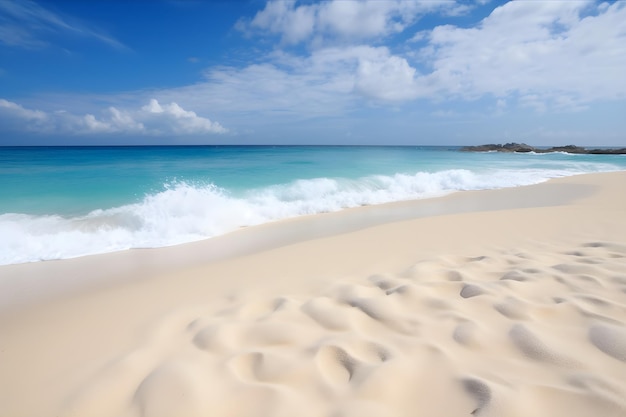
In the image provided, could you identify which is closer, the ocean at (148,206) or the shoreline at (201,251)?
the shoreline at (201,251)

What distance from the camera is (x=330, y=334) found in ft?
7.55

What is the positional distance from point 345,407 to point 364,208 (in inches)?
301

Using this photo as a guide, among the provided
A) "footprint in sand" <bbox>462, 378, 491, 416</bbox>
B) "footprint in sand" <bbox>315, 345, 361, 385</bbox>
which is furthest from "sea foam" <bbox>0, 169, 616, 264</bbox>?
"footprint in sand" <bbox>462, 378, 491, 416</bbox>

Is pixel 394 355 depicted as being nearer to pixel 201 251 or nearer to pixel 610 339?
pixel 610 339

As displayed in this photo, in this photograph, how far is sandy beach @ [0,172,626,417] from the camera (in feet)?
5.65

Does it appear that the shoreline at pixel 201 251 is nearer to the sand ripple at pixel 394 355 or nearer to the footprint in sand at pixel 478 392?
the sand ripple at pixel 394 355

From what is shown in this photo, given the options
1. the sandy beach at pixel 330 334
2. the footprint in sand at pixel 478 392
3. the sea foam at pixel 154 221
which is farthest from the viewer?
the sea foam at pixel 154 221

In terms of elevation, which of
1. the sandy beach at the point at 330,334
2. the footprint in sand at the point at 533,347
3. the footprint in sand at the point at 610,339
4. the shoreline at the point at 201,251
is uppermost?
the footprint in sand at the point at 610,339

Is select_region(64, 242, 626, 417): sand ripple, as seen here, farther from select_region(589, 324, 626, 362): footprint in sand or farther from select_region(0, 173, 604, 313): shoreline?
select_region(0, 173, 604, 313): shoreline

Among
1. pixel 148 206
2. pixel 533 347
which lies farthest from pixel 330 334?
pixel 148 206

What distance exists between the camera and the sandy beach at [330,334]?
1722 millimetres

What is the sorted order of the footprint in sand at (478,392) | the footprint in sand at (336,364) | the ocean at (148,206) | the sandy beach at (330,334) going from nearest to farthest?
the footprint in sand at (478,392) → the sandy beach at (330,334) → the footprint in sand at (336,364) → the ocean at (148,206)

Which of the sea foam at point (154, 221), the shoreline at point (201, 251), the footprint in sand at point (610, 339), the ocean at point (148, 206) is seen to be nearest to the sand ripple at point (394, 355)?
the footprint in sand at point (610, 339)

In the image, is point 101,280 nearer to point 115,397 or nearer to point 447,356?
point 115,397
